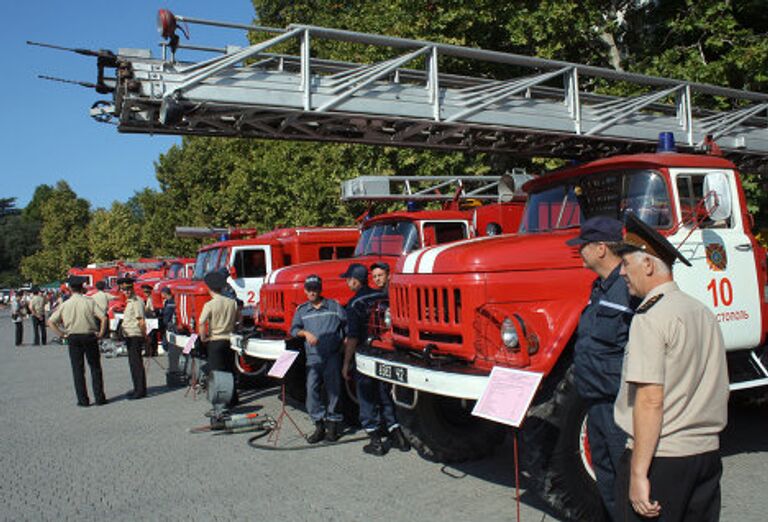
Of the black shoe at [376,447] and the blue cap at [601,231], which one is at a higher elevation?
the blue cap at [601,231]

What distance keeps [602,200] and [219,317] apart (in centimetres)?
464

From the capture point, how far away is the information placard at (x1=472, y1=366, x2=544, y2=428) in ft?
13.7

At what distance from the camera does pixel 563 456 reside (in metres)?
4.61

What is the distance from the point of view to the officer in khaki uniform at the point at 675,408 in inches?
103

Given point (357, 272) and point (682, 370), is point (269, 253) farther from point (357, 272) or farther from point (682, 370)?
point (682, 370)

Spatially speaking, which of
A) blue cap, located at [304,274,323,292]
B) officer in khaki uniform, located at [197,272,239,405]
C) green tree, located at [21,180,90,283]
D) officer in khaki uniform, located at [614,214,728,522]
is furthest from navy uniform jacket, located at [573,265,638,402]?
green tree, located at [21,180,90,283]

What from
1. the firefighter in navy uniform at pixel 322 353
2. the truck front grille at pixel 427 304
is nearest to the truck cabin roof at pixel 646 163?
the truck front grille at pixel 427 304

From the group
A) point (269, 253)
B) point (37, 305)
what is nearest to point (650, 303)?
point (269, 253)

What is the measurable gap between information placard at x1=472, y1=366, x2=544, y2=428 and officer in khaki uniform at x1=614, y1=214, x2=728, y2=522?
4.69 ft

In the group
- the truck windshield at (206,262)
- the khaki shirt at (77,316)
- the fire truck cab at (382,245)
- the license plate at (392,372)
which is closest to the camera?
the license plate at (392,372)

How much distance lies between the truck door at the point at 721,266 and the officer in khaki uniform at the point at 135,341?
8.09 meters

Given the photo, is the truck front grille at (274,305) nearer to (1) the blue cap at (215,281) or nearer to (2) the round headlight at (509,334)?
(1) the blue cap at (215,281)

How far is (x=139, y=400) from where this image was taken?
10.6 metres

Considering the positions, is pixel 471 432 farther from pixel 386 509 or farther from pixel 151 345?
pixel 151 345
